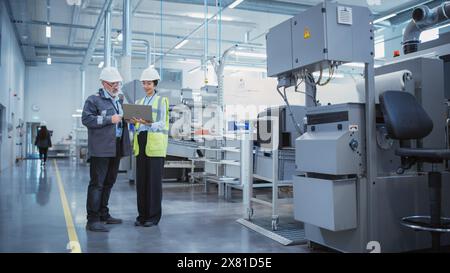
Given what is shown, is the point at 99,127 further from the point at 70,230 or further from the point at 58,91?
the point at 58,91

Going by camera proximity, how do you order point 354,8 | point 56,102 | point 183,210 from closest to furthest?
point 354,8 → point 183,210 → point 56,102

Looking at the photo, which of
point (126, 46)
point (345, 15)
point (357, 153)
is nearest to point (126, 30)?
point (126, 46)

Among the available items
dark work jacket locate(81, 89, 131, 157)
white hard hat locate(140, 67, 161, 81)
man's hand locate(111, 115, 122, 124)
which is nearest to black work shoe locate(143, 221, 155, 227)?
dark work jacket locate(81, 89, 131, 157)

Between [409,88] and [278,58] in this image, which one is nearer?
[409,88]

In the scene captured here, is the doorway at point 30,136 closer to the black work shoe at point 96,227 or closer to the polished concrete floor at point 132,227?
the polished concrete floor at point 132,227

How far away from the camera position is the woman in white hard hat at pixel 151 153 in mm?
3584

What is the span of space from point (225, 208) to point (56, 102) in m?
14.1

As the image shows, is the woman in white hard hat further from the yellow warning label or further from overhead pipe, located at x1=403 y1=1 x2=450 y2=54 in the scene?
overhead pipe, located at x1=403 y1=1 x2=450 y2=54

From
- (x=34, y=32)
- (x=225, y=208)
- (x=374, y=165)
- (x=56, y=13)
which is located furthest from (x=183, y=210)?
(x=34, y=32)

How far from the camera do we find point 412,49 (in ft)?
11.6

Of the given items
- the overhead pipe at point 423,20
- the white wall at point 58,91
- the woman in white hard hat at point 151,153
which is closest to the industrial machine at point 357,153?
the overhead pipe at point 423,20

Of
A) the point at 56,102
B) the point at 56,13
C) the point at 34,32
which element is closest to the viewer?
the point at 56,13

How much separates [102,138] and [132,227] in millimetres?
908

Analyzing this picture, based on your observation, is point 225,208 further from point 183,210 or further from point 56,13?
point 56,13
